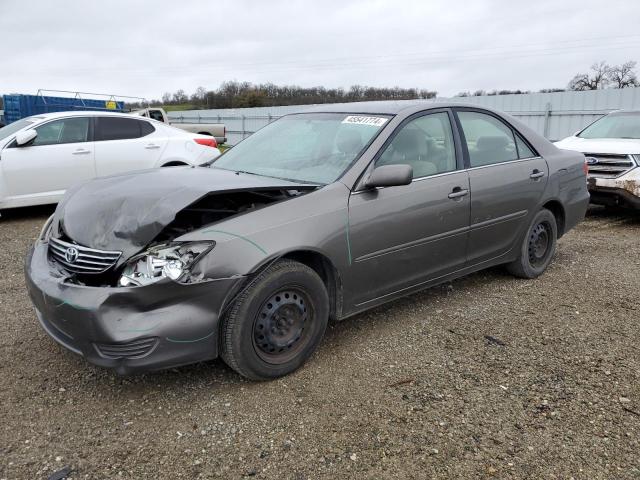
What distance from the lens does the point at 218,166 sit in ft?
14.1

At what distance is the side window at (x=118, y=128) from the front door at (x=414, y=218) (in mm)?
5751

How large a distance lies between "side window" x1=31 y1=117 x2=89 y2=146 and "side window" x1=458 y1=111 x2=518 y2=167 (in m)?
5.90

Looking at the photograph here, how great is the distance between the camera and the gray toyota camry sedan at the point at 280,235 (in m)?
2.79

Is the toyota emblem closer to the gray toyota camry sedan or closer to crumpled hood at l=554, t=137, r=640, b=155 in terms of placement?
the gray toyota camry sedan

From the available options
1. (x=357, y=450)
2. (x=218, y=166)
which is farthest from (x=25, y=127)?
(x=357, y=450)

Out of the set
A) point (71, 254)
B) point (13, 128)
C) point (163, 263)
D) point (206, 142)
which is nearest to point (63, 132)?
point (13, 128)

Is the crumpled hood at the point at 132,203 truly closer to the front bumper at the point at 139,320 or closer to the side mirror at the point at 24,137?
the front bumper at the point at 139,320

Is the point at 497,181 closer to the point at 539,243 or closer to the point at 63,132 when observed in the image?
the point at 539,243

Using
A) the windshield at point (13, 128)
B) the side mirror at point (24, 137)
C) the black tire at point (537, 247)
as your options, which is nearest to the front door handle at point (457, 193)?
the black tire at point (537, 247)

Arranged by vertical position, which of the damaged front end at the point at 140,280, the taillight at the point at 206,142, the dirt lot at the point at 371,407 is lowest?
the dirt lot at the point at 371,407

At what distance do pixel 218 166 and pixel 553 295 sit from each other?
3.13 metres

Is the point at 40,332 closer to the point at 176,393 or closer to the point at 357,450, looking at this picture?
the point at 176,393

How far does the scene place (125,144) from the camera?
27.1ft

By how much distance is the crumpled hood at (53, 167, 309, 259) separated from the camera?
288 cm
